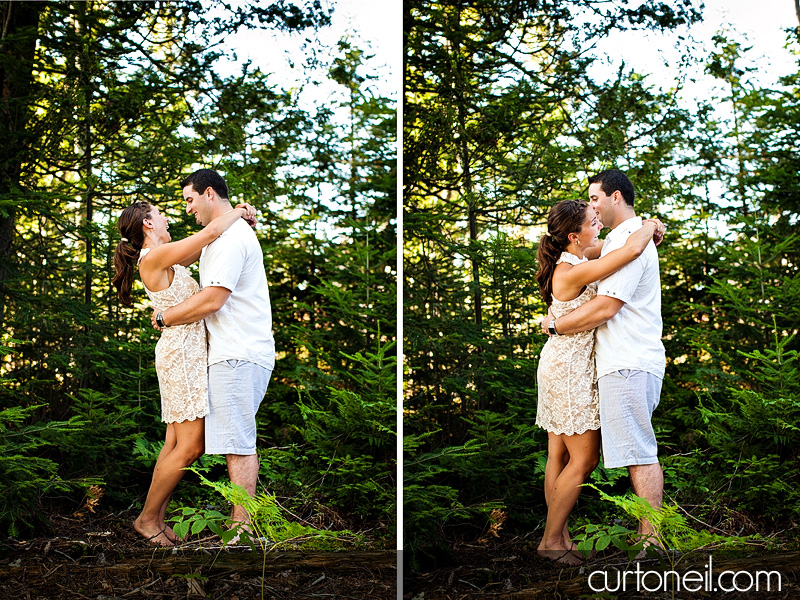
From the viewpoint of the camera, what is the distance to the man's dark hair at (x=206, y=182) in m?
3.34

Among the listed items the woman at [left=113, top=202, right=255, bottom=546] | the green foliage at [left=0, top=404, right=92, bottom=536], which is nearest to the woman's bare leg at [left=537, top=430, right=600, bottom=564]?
the woman at [left=113, top=202, right=255, bottom=546]

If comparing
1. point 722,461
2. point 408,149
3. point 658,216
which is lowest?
point 722,461

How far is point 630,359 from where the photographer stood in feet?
9.86

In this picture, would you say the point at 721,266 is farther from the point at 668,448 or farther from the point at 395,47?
the point at 395,47

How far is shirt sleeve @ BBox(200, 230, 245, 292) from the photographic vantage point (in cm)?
312

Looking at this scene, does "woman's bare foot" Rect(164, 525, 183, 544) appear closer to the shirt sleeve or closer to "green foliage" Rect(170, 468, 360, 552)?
"green foliage" Rect(170, 468, 360, 552)

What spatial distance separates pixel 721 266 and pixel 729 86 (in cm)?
83

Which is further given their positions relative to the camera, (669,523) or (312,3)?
(312,3)

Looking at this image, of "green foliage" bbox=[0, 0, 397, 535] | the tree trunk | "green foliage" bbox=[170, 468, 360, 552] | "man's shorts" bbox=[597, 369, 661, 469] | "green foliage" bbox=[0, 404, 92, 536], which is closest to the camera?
"man's shorts" bbox=[597, 369, 661, 469]

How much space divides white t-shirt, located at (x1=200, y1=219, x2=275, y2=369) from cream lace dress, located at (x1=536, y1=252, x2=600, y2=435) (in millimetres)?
1210

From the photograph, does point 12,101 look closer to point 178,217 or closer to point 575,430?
point 178,217

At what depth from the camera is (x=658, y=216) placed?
3.21m

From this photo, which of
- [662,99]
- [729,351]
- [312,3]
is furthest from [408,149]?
[729,351]

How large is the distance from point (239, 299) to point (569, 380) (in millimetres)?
1450
